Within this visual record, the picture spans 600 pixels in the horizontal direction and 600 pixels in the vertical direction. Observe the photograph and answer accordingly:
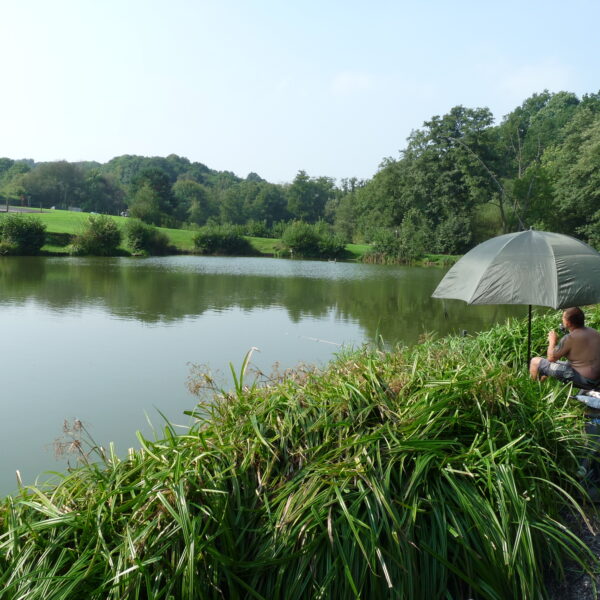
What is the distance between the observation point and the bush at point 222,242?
148 feet

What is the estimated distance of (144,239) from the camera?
39.7 meters

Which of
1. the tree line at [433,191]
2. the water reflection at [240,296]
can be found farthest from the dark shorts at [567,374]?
the tree line at [433,191]

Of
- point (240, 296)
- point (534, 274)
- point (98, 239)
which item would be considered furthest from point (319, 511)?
point (98, 239)

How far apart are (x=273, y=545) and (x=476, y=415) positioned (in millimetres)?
1414

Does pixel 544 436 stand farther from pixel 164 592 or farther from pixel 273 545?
pixel 164 592

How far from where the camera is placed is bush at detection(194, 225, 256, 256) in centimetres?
4512

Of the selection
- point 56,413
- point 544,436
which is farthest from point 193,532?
point 56,413

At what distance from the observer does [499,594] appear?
2.12 meters

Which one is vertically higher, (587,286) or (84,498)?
(587,286)

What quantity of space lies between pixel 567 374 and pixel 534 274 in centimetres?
86

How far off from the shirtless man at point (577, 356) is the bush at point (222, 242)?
1674 inches

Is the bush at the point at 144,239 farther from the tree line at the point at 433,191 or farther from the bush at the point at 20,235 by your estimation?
the tree line at the point at 433,191

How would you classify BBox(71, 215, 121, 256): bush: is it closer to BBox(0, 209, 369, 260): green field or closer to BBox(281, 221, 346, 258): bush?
BBox(0, 209, 369, 260): green field

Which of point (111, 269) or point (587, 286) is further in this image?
point (111, 269)
